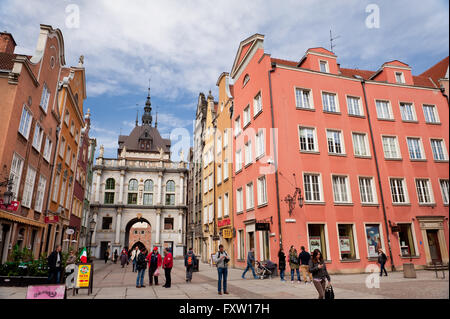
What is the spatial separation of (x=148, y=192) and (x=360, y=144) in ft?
139

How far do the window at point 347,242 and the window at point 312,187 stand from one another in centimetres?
246

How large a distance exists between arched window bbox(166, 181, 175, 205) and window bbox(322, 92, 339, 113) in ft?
133

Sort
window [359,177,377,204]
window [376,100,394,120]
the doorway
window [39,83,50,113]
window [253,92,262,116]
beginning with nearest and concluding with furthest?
1. window [39,83,50,113]
2. window [359,177,377,204]
3. the doorway
4. window [253,92,262,116]
5. window [376,100,394,120]

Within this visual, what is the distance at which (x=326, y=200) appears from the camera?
19.0 m

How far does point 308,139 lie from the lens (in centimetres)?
2028

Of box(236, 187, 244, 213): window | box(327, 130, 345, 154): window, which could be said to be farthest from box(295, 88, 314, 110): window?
box(236, 187, 244, 213): window

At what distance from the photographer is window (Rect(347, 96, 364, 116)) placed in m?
22.1

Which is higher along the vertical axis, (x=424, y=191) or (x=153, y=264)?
(x=424, y=191)

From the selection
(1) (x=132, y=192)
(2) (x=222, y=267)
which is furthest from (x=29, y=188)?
(1) (x=132, y=192)

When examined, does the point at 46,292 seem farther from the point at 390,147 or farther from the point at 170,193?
the point at 170,193

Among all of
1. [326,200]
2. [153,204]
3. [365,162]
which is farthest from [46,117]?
[153,204]

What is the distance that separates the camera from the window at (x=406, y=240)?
19.9 metres

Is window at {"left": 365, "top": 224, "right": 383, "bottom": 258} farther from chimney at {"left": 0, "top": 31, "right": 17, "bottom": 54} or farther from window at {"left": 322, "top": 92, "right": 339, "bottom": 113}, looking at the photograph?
chimney at {"left": 0, "top": 31, "right": 17, "bottom": 54}
